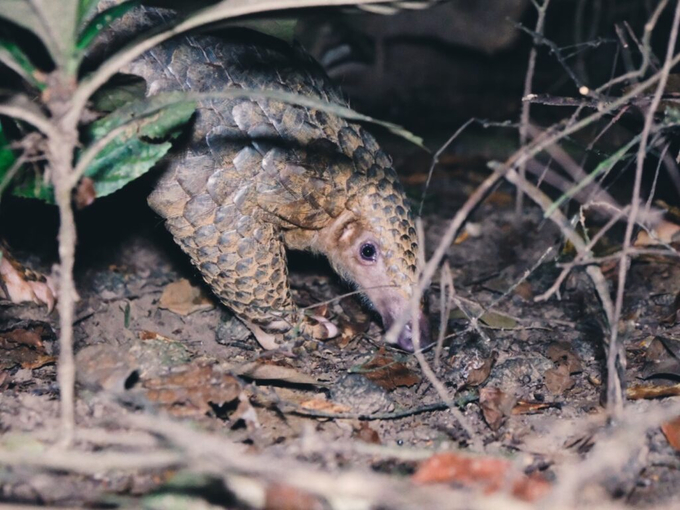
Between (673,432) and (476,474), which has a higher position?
(476,474)

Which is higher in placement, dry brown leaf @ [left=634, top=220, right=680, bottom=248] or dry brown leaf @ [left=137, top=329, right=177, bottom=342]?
dry brown leaf @ [left=634, top=220, right=680, bottom=248]

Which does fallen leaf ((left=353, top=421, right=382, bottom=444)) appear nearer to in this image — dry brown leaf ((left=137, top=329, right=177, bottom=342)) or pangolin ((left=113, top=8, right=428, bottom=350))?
pangolin ((left=113, top=8, right=428, bottom=350))

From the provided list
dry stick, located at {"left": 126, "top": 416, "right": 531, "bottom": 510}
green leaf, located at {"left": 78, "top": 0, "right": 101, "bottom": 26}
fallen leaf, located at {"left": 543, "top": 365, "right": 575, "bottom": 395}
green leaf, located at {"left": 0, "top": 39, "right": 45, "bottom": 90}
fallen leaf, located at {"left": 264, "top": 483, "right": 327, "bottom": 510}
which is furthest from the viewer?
fallen leaf, located at {"left": 543, "top": 365, "right": 575, "bottom": 395}

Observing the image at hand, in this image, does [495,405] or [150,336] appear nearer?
[495,405]

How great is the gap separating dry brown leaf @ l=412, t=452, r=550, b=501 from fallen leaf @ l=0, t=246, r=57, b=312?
8.46 ft

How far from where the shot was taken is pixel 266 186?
3.47 metres

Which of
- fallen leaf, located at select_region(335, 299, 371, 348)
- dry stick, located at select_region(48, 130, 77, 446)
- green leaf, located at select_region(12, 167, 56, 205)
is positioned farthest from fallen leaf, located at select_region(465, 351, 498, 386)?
green leaf, located at select_region(12, 167, 56, 205)

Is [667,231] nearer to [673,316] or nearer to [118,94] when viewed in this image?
[673,316]

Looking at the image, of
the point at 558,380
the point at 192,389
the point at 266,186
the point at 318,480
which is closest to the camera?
the point at 318,480

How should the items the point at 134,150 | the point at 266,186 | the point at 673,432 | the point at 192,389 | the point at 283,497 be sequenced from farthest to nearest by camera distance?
the point at 266,186 → the point at 134,150 → the point at 192,389 → the point at 673,432 → the point at 283,497

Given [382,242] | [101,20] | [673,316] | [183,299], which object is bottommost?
[673,316]

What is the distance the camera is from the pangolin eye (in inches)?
146

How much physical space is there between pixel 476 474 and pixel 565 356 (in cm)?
153

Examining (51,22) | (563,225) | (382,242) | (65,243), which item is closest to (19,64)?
(51,22)
